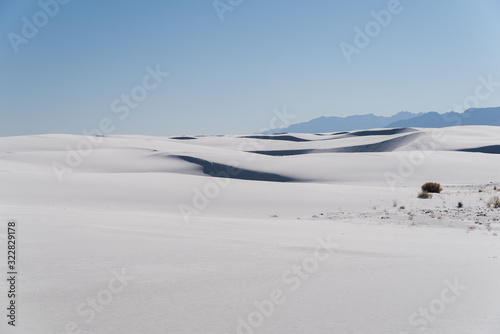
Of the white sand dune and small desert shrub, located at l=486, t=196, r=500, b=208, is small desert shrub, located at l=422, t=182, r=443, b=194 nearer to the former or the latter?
the white sand dune

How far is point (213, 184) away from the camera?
652 inches

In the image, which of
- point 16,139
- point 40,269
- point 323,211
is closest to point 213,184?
point 323,211

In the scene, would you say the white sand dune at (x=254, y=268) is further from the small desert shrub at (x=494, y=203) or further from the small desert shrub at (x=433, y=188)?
the small desert shrub at (x=433, y=188)

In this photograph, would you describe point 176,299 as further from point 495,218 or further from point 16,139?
point 16,139

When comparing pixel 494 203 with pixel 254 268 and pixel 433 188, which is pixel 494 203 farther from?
pixel 254 268

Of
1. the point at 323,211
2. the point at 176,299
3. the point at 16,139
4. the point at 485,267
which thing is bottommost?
the point at 176,299

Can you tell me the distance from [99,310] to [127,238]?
113 inches

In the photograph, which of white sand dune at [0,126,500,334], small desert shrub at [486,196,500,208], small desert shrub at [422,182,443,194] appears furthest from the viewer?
small desert shrub at [422,182,443,194]

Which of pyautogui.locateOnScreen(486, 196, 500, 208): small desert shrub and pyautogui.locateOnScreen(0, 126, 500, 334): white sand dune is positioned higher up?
pyautogui.locateOnScreen(486, 196, 500, 208): small desert shrub

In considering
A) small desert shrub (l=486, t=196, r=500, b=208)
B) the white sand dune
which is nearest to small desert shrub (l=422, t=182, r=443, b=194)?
the white sand dune

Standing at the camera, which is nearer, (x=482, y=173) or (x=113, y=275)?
(x=113, y=275)

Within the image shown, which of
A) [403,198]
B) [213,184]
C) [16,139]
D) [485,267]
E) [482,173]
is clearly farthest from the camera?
[16,139]

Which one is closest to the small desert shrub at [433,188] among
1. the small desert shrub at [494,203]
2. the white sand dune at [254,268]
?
the white sand dune at [254,268]

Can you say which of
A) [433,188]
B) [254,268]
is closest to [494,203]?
[433,188]
